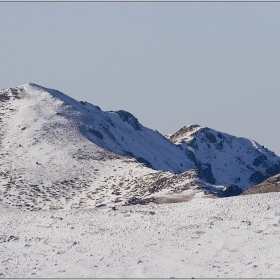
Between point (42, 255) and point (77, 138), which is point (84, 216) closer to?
point (42, 255)

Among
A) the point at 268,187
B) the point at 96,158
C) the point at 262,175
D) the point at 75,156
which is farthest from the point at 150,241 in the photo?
the point at 262,175

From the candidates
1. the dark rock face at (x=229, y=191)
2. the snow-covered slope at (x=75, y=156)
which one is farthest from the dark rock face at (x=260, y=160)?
the dark rock face at (x=229, y=191)

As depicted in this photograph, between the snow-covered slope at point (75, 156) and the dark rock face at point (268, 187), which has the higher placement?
the snow-covered slope at point (75, 156)

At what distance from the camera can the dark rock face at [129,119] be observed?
4954 inches

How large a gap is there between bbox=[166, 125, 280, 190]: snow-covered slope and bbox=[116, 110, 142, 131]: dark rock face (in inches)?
350

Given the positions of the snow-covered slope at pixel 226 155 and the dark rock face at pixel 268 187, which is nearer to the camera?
the dark rock face at pixel 268 187

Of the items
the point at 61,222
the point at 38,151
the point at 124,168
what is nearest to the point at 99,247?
the point at 61,222

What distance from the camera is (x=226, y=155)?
452ft

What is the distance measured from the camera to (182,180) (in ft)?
230

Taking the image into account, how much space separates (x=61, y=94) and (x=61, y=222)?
69.8m

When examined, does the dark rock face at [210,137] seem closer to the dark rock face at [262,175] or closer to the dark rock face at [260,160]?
the dark rock face at [260,160]

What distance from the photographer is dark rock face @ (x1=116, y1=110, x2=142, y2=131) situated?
125838 mm

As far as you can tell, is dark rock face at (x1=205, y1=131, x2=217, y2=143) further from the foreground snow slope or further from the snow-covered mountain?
the foreground snow slope

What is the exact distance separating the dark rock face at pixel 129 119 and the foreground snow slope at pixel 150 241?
74.5 metres
